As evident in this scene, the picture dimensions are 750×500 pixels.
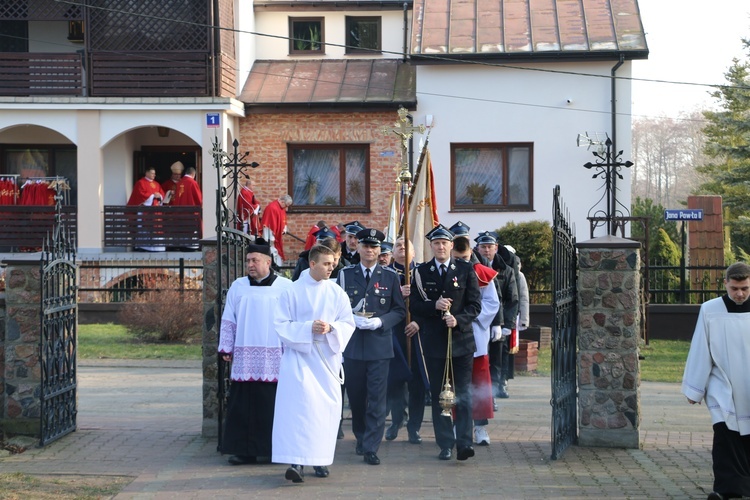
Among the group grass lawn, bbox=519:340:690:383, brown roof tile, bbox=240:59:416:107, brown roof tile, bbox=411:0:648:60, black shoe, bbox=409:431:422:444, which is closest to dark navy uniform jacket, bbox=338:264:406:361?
black shoe, bbox=409:431:422:444

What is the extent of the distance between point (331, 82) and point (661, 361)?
11362mm

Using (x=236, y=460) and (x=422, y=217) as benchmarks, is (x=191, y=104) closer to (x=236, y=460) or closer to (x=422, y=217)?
(x=422, y=217)

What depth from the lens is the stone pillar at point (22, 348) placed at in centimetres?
1033

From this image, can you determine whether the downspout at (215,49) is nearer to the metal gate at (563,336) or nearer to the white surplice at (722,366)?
the metal gate at (563,336)

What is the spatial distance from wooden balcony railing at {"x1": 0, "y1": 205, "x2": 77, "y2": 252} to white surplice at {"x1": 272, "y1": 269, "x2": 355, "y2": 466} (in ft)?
54.8

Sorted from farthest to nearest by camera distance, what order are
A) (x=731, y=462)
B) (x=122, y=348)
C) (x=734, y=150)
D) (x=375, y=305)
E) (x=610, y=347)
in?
(x=734, y=150) → (x=122, y=348) → (x=610, y=347) → (x=375, y=305) → (x=731, y=462)

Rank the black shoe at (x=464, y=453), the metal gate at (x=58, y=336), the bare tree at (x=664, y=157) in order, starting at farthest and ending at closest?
the bare tree at (x=664, y=157) < the metal gate at (x=58, y=336) < the black shoe at (x=464, y=453)

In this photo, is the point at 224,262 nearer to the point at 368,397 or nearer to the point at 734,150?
the point at 368,397

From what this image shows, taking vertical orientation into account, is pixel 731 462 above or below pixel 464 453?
above

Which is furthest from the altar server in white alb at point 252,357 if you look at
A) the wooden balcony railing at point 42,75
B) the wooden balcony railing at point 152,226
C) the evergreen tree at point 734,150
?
the evergreen tree at point 734,150

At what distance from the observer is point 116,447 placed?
10180mm

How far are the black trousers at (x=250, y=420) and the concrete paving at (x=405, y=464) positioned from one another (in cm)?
16

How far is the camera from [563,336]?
9812 mm

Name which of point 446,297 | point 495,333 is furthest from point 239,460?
point 495,333
